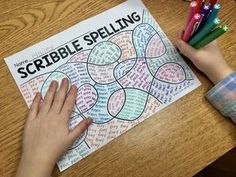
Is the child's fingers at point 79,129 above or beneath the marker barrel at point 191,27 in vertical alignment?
beneath

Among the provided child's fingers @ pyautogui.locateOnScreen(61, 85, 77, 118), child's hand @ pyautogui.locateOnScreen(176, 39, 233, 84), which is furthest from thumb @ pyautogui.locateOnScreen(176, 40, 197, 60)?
child's fingers @ pyautogui.locateOnScreen(61, 85, 77, 118)

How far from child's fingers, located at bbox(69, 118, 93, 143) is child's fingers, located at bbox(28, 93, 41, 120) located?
3.0 inches

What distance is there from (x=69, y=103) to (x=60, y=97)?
2 centimetres

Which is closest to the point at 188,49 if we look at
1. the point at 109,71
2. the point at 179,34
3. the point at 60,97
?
the point at 179,34

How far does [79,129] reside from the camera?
61 centimetres

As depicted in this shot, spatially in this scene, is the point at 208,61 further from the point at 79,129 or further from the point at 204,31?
the point at 79,129

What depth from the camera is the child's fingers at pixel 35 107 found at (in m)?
0.62

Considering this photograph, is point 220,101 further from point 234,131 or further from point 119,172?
point 119,172

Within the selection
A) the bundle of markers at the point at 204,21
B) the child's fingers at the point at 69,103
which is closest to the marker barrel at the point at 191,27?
the bundle of markers at the point at 204,21

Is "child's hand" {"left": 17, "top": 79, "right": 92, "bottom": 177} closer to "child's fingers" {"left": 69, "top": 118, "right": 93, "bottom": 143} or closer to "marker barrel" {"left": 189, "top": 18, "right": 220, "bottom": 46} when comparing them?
"child's fingers" {"left": 69, "top": 118, "right": 93, "bottom": 143}

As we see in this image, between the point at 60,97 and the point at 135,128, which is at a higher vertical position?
the point at 60,97

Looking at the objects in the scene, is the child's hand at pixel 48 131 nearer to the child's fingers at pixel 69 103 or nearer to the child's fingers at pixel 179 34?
the child's fingers at pixel 69 103

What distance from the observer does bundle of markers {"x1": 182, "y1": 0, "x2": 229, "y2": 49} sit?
0.57m

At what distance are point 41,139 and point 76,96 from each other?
99mm
